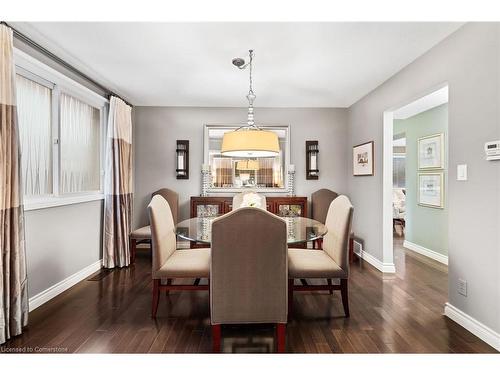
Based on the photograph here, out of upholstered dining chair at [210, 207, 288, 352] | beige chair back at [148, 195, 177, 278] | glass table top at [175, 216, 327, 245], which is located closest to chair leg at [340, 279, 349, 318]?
glass table top at [175, 216, 327, 245]

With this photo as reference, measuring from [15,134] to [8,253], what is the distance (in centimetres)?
84

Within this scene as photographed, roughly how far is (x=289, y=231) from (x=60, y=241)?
89.1 inches

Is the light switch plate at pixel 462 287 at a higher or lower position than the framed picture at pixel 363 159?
lower

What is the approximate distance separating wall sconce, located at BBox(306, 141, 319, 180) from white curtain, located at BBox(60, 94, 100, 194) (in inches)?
122

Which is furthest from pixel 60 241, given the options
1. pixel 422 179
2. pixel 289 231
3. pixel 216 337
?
pixel 422 179

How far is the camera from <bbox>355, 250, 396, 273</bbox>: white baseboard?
3.42m

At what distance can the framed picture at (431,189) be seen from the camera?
13.2 feet

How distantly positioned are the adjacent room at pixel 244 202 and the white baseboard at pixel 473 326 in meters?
0.02

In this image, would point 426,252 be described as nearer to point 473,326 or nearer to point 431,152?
point 431,152

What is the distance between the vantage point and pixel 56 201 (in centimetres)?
268

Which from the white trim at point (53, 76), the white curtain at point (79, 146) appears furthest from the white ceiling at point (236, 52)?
the white curtain at point (79, 146)

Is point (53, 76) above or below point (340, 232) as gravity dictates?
above

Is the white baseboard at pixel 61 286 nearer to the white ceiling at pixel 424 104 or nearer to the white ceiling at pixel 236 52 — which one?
the white ceiling at pixel 236 52
